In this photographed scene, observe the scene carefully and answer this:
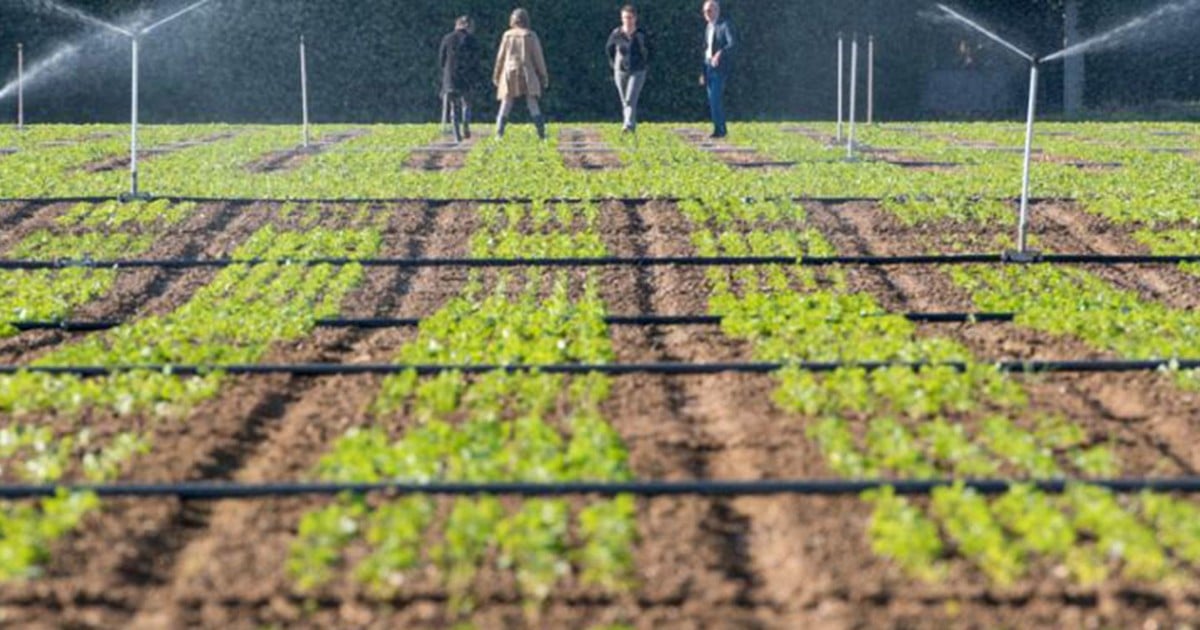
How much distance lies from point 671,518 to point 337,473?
4.56 ft

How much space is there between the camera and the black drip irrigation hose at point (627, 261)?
13.4 meters

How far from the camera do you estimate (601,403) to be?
29.0ft

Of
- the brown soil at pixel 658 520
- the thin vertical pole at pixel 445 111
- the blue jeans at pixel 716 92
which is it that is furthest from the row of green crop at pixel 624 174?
the brown soil at pixel 658 520

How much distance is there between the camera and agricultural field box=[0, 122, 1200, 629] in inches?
240

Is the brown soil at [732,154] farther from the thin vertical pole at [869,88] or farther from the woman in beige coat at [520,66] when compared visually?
the woman in beige coat at [520,66]

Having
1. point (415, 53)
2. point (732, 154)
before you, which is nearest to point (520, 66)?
point (732, 154)

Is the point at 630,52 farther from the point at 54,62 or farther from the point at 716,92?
the point at 54,62

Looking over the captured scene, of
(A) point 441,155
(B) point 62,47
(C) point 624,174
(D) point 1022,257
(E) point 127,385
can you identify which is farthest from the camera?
(B) point 62,47

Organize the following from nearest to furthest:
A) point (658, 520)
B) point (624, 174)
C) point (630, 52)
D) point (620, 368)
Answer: point (658, 520) → point (620, 368) → point (624, 174) → point (630, 52)

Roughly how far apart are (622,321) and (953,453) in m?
3.98

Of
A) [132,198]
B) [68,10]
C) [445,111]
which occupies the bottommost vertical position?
[132,198]

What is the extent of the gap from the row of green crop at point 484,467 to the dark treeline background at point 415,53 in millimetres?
21418

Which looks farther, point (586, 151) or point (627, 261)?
point (586, 151)

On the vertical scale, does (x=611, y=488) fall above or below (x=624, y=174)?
below
